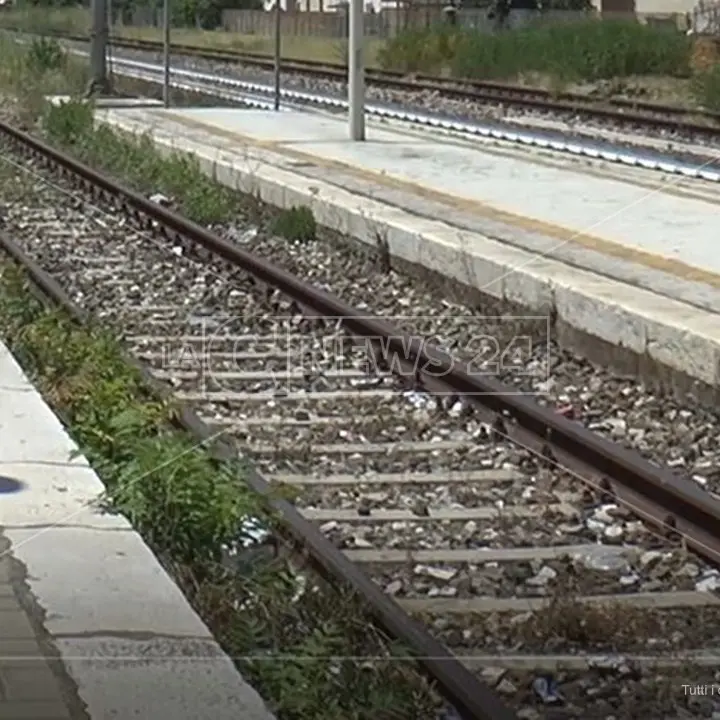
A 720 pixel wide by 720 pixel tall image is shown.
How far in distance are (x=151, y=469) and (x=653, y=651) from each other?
2055 mm

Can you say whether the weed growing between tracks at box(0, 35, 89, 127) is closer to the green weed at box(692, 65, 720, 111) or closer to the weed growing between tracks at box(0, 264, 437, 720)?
the green weed at box(692, 65, 720, 111)

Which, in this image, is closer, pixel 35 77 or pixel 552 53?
pixel 35 77

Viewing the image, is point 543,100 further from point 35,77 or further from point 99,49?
point 35,77

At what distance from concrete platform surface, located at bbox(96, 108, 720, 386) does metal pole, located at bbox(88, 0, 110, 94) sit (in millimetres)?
5231

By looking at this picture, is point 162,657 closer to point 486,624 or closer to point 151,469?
point 486,624

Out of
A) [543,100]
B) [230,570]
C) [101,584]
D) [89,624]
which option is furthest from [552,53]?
[89,624]

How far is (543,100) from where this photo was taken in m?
28.1

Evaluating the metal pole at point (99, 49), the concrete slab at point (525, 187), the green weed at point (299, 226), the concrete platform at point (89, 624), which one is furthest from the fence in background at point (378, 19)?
the concrete platform at point (89, 624)

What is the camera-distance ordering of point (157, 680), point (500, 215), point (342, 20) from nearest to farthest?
point (157, 680)
point (500, 215)
point (342, 20)

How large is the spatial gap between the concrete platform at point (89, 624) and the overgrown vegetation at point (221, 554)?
7.3 inches

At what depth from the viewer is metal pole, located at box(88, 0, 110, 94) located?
28.2 m

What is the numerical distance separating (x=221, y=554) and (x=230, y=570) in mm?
177

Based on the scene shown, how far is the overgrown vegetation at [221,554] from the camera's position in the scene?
5281 millimetres

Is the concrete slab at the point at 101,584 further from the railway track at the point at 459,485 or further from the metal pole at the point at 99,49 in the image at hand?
the metal pole at the point at 99,49
